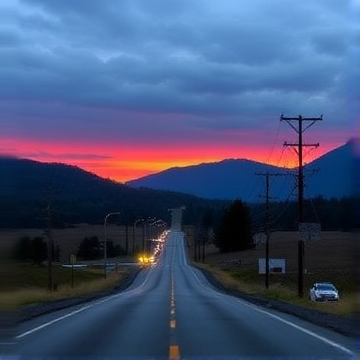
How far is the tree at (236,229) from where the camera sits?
143 meters

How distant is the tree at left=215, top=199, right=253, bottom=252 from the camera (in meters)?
143

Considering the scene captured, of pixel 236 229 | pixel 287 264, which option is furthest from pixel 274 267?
pixel 236 229

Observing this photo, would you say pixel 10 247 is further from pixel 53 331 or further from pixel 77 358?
pixel 53 331

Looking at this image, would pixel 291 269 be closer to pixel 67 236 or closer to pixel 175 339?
pixel 67 236

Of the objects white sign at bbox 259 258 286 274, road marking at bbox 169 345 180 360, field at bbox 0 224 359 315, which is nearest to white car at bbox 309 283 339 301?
field at bbox 0 224 359 315

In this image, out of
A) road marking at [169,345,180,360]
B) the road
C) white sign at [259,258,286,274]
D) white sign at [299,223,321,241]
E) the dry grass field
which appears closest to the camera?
the dry grass field

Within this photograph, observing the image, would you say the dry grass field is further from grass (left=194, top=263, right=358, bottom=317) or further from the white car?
the white car

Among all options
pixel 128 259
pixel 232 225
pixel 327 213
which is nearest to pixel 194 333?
pixel 327 213

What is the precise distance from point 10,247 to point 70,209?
78.8m

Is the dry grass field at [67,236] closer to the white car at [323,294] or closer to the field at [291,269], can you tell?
the field at [291,269]

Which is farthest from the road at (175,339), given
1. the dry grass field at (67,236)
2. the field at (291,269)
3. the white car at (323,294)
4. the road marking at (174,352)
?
the white car at (323,294)

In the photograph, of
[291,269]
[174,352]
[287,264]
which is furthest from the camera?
[287,264]

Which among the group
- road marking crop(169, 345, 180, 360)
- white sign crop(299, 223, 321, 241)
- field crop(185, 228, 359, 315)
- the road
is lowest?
field crop(185, 228, 359, 315)

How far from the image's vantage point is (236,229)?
145875mm
